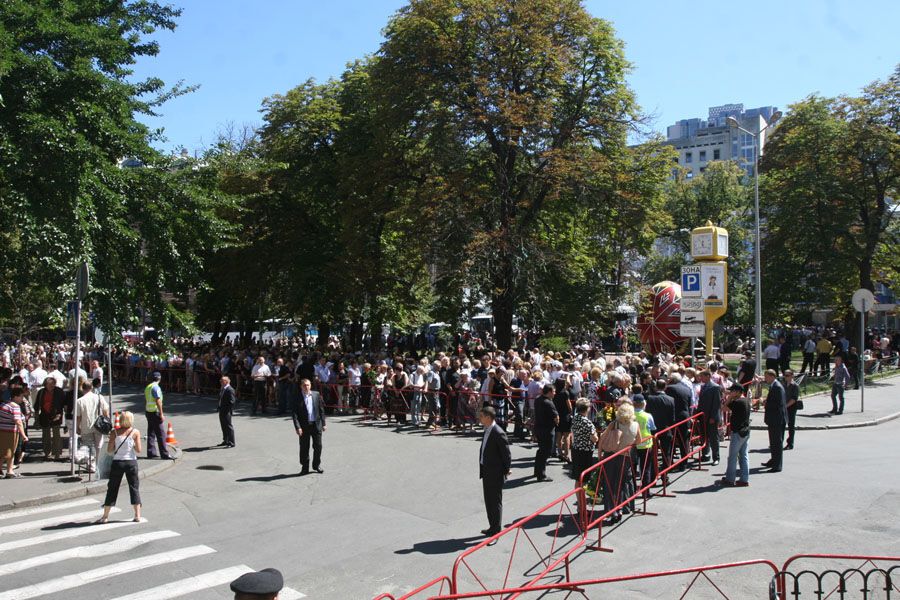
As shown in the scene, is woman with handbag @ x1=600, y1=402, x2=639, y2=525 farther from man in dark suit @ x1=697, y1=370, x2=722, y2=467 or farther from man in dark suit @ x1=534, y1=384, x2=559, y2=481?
man in dark suit @ x1=697, y1=370, x2=722, y2=467

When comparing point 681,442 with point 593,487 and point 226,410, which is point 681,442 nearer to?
point 593,487

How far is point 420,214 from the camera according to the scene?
25.6m

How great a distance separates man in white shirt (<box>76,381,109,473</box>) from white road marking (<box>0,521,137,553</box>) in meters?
3.35

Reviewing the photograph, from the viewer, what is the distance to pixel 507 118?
2480cm

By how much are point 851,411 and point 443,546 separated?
16.7 metres

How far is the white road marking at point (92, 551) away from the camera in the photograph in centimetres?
859

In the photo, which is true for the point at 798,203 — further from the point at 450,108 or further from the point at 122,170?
the point at 122,170

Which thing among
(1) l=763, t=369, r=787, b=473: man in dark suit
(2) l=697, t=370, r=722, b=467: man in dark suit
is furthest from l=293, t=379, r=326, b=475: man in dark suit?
(1) l=763, t=369, r=787, b=473: man in dark suit

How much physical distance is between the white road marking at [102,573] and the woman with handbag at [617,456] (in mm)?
5351

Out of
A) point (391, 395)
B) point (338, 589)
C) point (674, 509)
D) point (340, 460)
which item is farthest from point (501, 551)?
point (391, 395)

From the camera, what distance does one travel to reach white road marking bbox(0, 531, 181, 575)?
28.2ft

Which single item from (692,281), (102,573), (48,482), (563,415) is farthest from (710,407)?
(48,482)

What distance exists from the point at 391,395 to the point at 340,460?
16.8 feet

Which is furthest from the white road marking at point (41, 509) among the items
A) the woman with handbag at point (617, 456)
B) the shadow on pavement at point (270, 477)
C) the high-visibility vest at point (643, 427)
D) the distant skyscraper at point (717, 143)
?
the distant skyscraper at point (717, 143)
